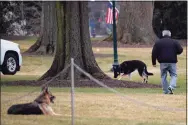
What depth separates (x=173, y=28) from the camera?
59625 mm

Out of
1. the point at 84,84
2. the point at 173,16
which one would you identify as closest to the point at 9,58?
the point at 84,84

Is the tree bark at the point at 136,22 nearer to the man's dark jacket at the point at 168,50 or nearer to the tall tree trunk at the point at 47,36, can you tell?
the tall tree trunk at the point at 47,36

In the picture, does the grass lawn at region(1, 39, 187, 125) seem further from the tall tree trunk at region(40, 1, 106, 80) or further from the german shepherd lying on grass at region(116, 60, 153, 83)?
the german shepherd lying on grass at region(116, 60, 153, 83)

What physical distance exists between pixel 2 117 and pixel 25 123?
0.74 metres

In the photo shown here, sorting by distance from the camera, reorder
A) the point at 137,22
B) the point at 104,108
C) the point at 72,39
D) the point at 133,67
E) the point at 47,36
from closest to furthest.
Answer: the point at 104,108
the point at 72,39
the point at 133,67
the point at 47,36
the point at 137,22

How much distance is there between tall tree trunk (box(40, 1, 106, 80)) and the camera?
64.5 ft

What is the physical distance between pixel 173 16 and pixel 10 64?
127 feet

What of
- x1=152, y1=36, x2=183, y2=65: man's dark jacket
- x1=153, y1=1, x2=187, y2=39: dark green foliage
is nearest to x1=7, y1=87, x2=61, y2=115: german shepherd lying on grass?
x1=152, y1=36, x2=183, y2=65: man's dark jacket

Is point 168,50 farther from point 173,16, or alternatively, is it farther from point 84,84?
point 173,16

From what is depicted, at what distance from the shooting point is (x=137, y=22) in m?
46.2

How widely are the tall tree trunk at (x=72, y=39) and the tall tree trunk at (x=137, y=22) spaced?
2616 centimetres

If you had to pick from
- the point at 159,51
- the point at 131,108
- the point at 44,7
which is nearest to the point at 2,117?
the point at 131,108

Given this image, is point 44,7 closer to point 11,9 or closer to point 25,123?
point 11,9

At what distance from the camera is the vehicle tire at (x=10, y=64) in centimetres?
2162
